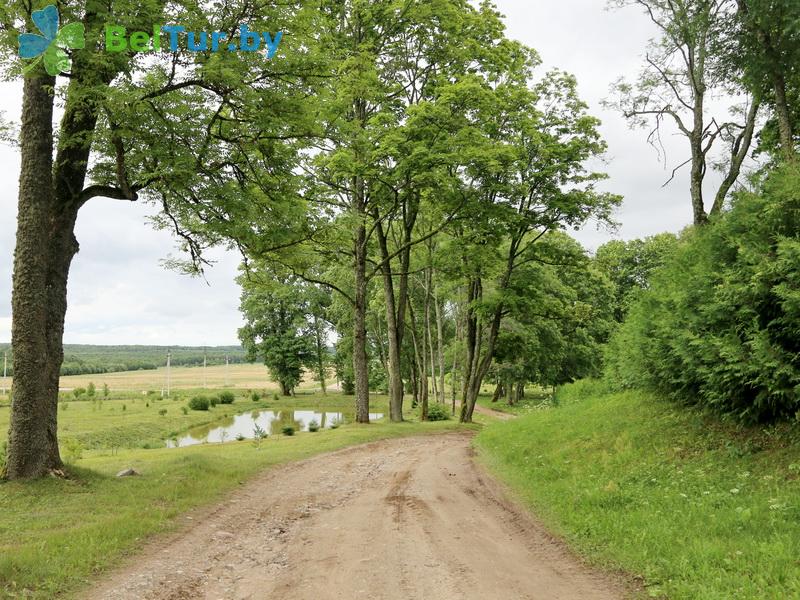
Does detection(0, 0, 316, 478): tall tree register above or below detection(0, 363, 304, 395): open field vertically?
above

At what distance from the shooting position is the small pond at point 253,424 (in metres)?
30.4

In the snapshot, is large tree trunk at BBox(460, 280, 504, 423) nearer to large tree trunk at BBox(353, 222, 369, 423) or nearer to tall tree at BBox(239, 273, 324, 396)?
large tree trunk at BBox(353, 222, 369, 423)

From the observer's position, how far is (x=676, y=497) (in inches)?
282

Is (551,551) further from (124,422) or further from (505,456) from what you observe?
(124,422)

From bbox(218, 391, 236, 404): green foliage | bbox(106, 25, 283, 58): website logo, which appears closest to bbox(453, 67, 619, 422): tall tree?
bbox(106, 25, 283, 58): website logo

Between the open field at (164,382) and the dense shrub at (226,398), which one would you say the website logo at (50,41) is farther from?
the open field at (164,382)

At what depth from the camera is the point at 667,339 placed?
10.3 m

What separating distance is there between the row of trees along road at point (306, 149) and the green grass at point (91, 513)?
1136 millimetres

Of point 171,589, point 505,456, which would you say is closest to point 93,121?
point 171,589

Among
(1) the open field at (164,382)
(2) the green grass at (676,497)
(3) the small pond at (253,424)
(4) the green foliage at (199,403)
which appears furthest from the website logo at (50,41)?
(1) the open field at (164,382)

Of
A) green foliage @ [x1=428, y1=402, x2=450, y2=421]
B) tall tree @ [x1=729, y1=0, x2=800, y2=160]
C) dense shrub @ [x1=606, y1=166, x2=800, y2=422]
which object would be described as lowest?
green foliage @ [x1=428, y1=402, x2=450, y2=421]

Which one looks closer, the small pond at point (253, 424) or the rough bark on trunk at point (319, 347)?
the small pond at point (253, 424)

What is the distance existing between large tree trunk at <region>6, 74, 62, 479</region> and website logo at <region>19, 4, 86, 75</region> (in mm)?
991

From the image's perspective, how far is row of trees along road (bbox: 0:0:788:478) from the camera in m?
9.12
